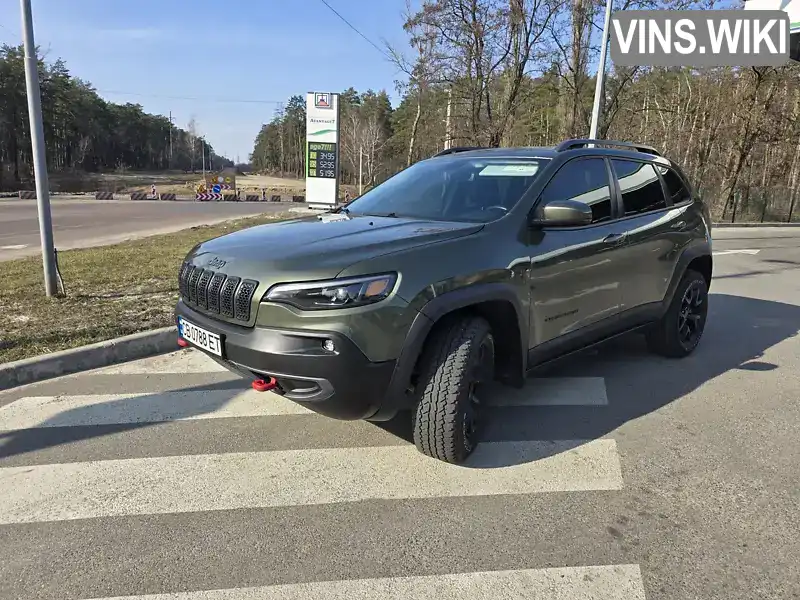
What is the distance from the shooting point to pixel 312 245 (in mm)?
3107

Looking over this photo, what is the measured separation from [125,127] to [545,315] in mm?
113518

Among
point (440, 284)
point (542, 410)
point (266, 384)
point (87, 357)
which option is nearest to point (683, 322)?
point (542, 410)

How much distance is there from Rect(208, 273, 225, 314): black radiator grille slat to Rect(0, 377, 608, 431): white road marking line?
41.5 inches

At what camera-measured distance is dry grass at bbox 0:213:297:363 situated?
5.32 meters

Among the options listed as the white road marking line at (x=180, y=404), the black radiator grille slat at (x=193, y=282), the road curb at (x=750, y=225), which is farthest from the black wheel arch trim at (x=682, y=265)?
the road curb at (x=750, y=225)

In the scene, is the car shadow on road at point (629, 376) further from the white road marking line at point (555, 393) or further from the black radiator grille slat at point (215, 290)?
the black radiator grille slat at point (215, 290)

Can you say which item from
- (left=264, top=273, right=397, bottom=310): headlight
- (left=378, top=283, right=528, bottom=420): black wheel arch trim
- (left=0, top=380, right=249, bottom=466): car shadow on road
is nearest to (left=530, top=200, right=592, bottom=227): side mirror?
(left=378, top=283, right=528, bottom=420): black wheel arch trim

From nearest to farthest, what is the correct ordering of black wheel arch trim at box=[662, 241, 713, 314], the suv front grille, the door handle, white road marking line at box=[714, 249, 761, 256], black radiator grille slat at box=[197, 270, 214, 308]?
the suv front grille
black radiator grille slat at box=[197, 270, 214, 308]
the door handle
black wheel arch trim at box=[662, 241, 713, 314]
white road marking line at box=[714, 249, 761, 256]

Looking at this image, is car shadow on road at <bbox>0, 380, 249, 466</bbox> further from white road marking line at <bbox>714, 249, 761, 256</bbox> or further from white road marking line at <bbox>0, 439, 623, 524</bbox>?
white road marking line at <bbox>714, 249, 761, 256</bbox>

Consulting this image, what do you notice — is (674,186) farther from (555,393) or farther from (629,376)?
(555,393)

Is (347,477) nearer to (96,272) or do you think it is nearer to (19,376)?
(19,376)

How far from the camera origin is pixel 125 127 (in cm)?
10169
